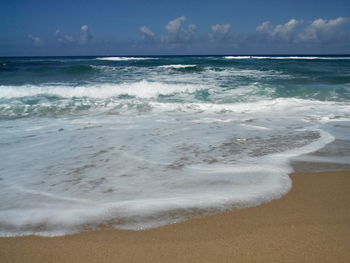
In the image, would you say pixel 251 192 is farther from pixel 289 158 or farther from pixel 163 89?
pixel 163 89

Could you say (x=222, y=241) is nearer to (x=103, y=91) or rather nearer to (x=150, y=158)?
(x=150, y=158)

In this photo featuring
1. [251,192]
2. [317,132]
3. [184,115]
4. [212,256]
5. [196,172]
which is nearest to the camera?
A: [212,256]

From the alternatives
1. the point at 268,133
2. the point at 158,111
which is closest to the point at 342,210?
the point at 268,133

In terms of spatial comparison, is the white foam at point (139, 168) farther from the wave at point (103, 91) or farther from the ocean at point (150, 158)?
the wave at point (103, 91)

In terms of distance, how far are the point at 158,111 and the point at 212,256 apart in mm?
6789

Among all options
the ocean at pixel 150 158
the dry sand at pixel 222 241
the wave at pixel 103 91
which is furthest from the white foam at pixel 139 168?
the wave at pixel 103 91

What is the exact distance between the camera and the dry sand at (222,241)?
2.13m

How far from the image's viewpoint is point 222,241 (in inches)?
90.1

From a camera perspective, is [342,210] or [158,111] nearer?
[342,210]

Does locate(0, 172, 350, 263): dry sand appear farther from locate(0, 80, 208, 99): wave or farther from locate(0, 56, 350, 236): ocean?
locate(0, 80, 208, 99): wave

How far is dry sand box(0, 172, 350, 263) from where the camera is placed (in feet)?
6.98

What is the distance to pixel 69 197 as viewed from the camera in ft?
10.4

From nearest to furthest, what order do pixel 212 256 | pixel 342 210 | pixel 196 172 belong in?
pixel 212 256 → pixel 342 210 → pixel 196 172

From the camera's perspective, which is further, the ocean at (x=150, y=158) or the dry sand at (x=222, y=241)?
the ocean at (x=150, y=158)
